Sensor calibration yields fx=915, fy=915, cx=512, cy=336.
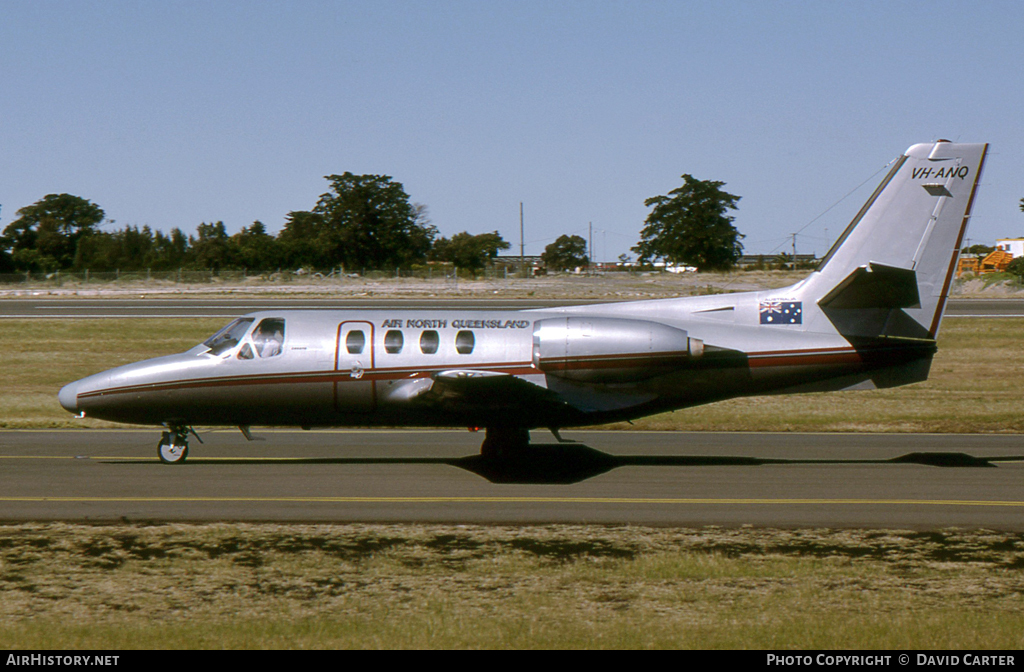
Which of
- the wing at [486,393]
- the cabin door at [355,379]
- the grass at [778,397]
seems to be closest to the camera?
the wing at [486,393]

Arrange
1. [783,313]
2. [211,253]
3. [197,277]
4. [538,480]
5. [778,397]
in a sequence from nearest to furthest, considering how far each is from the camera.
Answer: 1. [538,480]
2. [783,313]
3. [778,397]
4. [197,277]
5. [211,253]

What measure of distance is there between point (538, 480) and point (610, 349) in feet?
8.66

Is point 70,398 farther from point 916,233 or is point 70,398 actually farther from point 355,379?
point 916,233

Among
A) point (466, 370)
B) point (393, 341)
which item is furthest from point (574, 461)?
point (393, 341)

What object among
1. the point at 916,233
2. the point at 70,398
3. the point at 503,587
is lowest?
the point at 503,587

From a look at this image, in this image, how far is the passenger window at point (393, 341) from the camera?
16.6 m

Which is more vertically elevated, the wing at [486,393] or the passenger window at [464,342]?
the passenger window at [464,342]

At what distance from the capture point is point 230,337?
1706cm

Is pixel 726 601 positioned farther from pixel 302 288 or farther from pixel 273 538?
pixel 302 288

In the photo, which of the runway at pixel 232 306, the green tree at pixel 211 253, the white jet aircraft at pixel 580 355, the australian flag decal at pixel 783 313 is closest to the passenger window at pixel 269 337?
the white jet aircraft at pixel 580 355

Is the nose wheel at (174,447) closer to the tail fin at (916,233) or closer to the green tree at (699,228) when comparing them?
the tail fin at (916,233)

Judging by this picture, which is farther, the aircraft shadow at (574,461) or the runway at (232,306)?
the runway at (232,306)

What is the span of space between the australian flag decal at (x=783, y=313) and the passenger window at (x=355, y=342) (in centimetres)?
750
